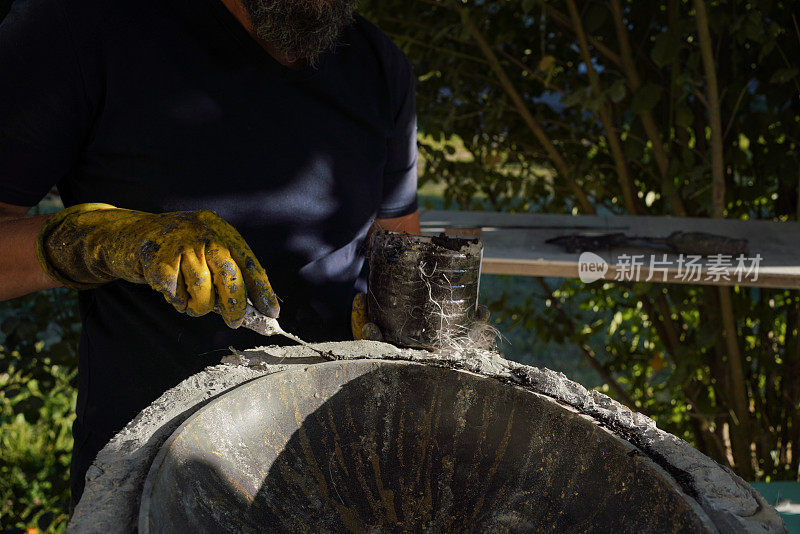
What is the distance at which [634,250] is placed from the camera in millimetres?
2025

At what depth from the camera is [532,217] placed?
248cm

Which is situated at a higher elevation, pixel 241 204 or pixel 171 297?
pixel 241 204

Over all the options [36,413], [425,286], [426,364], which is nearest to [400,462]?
[426,364]

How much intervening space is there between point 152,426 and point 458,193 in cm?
255

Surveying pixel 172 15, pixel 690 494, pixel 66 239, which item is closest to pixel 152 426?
pixel 66 239

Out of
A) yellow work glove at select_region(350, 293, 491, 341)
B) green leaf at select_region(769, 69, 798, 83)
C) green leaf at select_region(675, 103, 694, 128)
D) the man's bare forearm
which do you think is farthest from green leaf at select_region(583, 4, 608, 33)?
the man's bare forearm

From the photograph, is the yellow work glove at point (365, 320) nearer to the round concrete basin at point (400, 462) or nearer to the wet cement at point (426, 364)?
the wet cement at point (426, 364)

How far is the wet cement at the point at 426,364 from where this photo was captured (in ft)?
2.33

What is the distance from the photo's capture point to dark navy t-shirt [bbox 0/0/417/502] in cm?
113

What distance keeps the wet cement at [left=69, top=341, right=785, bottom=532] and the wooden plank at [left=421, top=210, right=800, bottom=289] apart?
0.88 meters

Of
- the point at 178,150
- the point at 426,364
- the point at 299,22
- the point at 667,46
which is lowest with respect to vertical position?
the point at 426,364

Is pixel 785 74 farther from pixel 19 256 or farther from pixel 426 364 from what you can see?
pixel 19 256

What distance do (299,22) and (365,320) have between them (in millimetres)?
593

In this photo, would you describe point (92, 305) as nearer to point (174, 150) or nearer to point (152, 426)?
point (174, 150)
